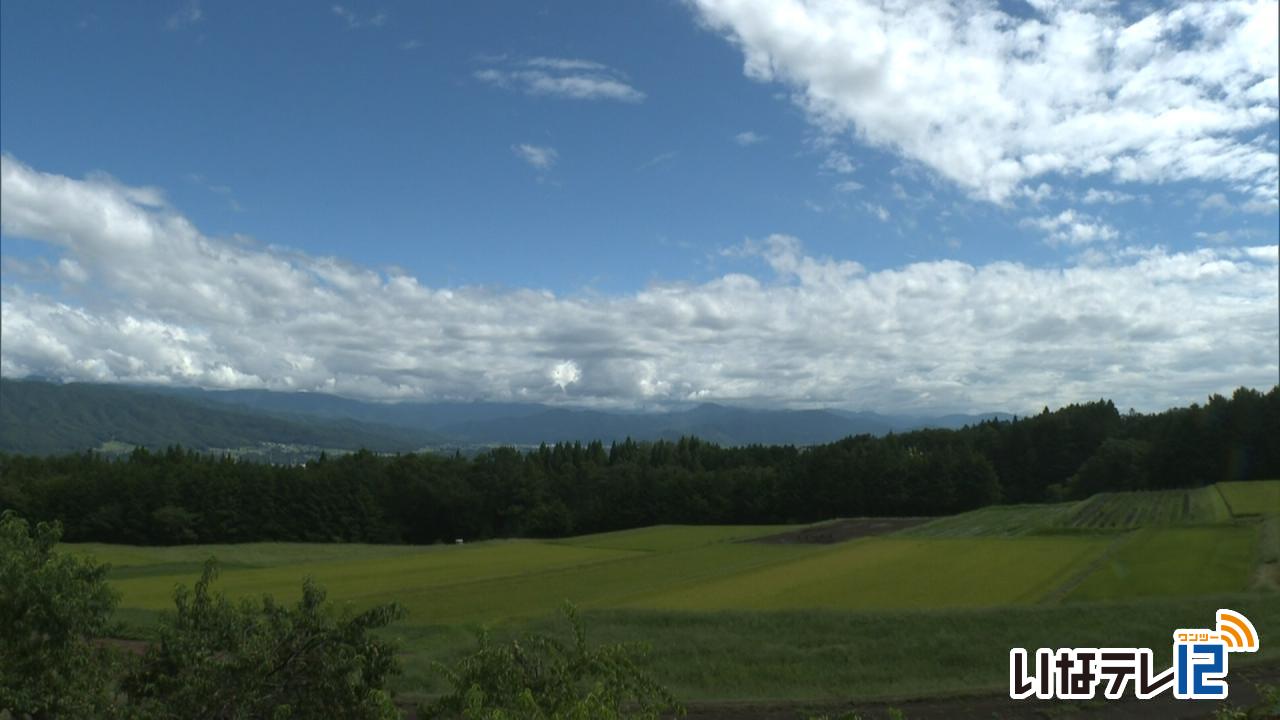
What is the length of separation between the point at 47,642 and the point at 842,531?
70100 millimetres

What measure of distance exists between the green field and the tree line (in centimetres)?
1681

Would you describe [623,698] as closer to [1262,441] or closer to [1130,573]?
[1130,573]

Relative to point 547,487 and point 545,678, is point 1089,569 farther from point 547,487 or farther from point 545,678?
point 547,487

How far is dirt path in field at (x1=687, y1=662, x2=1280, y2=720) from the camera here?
16.8 metres

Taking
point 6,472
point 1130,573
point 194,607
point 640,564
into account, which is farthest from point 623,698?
point 6,472

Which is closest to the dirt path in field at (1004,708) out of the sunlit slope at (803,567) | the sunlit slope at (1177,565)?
the sunlit slope at (803,567)

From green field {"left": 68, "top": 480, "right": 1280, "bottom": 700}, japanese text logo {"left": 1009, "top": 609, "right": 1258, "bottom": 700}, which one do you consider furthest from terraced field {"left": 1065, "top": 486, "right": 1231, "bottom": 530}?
japanese text logo {"left": 1009, "top": 609, "right": 1258, "bottom": 700}

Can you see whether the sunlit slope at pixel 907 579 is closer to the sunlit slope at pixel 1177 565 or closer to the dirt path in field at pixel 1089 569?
the dirt path in field at pixel 1089 569

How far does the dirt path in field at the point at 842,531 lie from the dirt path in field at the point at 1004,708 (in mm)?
47626

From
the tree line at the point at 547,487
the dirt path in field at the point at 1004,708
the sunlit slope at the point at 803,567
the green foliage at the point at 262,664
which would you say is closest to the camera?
the green foliage at the point at 262,664

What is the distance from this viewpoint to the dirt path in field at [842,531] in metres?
67.9

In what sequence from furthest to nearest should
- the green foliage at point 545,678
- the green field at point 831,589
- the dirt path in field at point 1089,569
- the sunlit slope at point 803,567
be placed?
the sunlit slope at point 803,567, the dirt path in field at point 1089,569, the green field at point 831,589, the green foliage at point 545,678

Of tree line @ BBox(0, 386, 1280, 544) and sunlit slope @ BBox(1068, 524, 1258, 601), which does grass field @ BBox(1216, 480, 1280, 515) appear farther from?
tree line @ BBox(0, 386, 1280, 544)

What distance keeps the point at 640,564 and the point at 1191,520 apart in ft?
127
